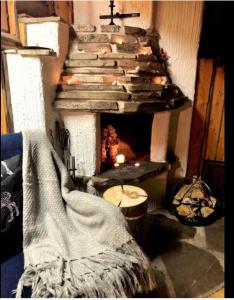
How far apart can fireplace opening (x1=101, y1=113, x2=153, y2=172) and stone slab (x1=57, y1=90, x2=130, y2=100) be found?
0.21 m

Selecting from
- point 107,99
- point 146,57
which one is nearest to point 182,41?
point 146,57

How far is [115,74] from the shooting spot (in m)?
0.99

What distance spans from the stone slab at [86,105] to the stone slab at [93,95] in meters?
0.02

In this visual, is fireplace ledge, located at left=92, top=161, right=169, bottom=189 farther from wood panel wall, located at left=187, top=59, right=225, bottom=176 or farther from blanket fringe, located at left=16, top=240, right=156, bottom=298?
blanket fringe, located at left=16, top=240, right=156, bottom=298

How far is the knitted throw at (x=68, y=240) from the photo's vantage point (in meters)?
0.73

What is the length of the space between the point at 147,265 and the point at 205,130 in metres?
0.55

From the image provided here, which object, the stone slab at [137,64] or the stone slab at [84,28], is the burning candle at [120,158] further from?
the stone slab at [84,28]

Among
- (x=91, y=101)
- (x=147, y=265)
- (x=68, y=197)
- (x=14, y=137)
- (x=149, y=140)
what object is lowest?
(x=147, y=265)

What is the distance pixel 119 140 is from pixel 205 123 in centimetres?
45

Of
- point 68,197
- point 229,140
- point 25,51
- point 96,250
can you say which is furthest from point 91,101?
point 229,140

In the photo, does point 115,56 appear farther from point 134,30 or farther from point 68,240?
point 68,240

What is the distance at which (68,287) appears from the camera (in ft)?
2.31

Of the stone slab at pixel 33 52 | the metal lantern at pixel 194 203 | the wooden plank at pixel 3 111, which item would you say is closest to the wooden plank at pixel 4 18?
the stone slab at pixel 33 52

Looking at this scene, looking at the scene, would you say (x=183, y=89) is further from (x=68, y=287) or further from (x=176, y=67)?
(x=68, y=287)
